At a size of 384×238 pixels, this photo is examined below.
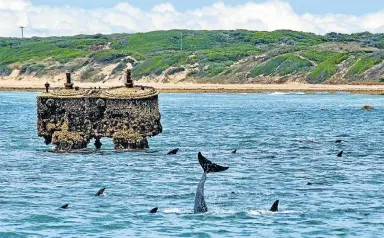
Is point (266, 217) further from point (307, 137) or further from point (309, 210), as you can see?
point (307, 137)

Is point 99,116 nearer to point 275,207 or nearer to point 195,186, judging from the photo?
point 195,186

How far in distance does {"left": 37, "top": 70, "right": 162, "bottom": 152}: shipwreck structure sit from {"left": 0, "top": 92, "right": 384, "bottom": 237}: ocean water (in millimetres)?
1154

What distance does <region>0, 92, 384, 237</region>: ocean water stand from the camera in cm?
3466

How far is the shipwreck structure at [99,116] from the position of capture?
58062 mm

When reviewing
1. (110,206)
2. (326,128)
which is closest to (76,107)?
(110,206)

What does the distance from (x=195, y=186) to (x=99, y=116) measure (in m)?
15.6

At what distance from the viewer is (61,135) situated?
Answer: 196 ft

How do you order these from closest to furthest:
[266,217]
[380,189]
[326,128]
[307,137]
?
[266,217] → [380,189] → [307,137] → [326,128]

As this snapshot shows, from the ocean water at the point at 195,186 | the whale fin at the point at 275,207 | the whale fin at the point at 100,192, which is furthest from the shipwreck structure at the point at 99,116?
the whale fin at the point at 275,207

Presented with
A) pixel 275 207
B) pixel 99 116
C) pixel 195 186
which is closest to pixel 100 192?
pixel 195 186

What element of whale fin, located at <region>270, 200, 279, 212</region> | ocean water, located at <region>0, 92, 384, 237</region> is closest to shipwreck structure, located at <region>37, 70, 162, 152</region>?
ocean water, located at <region>0, 92, 384, 237</region>

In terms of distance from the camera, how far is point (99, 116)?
59531 millimetres

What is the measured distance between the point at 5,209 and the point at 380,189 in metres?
15.5

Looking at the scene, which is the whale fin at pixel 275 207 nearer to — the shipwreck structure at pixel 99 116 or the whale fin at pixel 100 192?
the whale fin at pixel 100 192
